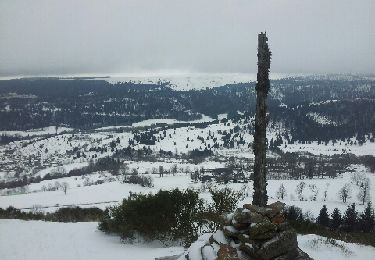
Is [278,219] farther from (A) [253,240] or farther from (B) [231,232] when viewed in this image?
(B) [231,232]

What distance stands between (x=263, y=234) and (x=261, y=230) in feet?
0.65

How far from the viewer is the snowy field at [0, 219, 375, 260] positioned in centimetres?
2217

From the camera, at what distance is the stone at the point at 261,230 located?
576 inches

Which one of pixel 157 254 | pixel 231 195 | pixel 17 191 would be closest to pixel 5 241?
pixel 157 254

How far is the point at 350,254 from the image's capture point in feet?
76.2

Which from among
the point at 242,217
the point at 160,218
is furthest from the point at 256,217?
the point at 160,218

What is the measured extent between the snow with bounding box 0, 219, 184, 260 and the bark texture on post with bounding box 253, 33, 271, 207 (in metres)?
5.72

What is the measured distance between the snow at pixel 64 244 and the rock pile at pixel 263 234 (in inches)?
301

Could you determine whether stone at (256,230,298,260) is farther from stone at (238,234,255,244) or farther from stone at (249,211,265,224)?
stone at (249,211,265,224)

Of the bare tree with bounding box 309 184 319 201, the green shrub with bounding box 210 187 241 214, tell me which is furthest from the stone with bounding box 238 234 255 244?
the bare tree with bounding box 309 184 319 201

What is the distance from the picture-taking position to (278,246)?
14.6 metres

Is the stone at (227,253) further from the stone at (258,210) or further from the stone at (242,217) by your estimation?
the stone at (258,210)

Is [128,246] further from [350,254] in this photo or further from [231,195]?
[350,254]

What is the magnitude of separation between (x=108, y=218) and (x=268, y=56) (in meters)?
17.1
